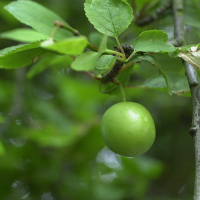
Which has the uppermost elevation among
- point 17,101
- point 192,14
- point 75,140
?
point 192,14

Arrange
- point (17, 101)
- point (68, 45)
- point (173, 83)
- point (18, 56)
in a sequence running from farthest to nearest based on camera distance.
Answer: point (17, 101) → point (173, 83) → point (18, 56) → point (68, 45)

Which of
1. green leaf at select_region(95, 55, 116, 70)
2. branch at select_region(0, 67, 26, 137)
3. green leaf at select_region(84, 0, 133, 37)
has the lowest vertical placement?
branch at select_region(0, 67, 26, 137)

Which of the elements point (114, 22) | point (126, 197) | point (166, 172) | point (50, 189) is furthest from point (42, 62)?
point (166, 172)

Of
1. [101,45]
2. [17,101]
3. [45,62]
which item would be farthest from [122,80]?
[17,101]

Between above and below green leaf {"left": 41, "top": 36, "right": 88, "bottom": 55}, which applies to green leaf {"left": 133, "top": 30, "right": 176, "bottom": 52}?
below

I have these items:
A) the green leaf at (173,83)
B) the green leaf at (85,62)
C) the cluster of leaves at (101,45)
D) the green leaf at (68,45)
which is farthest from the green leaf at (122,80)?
the green leaf at (68,45)

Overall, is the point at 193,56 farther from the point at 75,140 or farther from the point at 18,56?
the point at 75,140

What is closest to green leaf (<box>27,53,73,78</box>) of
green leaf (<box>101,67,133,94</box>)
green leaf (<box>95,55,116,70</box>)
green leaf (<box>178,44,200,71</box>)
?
green leaf (<box>101,67,133,94</box>)

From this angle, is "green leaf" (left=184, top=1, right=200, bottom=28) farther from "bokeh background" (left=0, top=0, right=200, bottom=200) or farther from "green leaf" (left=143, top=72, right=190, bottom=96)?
"green leaf" (left=143, top=72, right=190, bottom=96)
